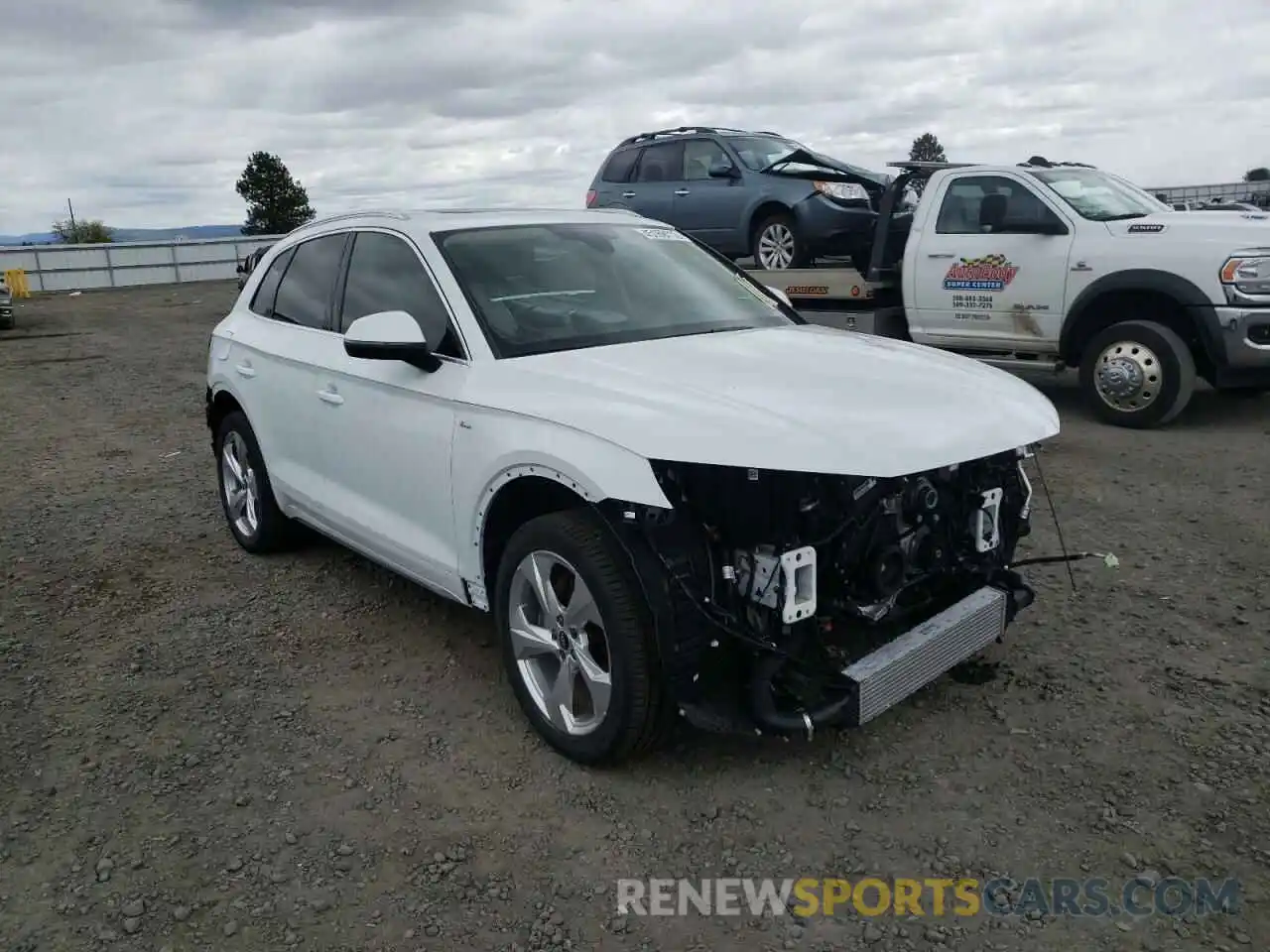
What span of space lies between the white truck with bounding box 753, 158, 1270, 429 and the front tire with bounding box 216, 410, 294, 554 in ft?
19.1

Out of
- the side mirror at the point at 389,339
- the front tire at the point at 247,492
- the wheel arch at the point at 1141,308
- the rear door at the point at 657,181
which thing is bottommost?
the front tire at the point at 247,492

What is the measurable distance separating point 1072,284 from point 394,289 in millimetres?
6078

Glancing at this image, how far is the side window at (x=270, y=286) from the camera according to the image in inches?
214

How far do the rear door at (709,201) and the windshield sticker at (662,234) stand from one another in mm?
6380

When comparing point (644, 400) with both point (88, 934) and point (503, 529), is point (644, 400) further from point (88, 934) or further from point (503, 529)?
point (88, 934)

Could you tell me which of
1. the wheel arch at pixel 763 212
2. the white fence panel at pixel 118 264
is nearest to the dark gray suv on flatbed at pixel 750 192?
the wheel arch at pixel 763 212

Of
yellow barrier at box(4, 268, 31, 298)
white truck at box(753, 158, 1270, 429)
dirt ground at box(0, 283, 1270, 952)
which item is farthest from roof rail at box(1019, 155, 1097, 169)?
yellow barrier at box(4, 268, 31, 298)

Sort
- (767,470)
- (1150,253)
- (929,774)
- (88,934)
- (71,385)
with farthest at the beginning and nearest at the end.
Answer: (71,385), (1150,253), (929,774), (767,470), (88,934)

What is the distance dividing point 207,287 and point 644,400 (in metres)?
31.4

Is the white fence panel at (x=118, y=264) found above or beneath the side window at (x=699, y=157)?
beneath

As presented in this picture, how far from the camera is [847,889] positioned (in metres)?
2.91

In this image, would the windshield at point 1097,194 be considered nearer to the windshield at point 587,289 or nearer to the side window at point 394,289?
the windshield at point 587,289

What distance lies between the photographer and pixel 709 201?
37.9 feet

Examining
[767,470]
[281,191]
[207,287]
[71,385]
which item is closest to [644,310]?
[767,470]
